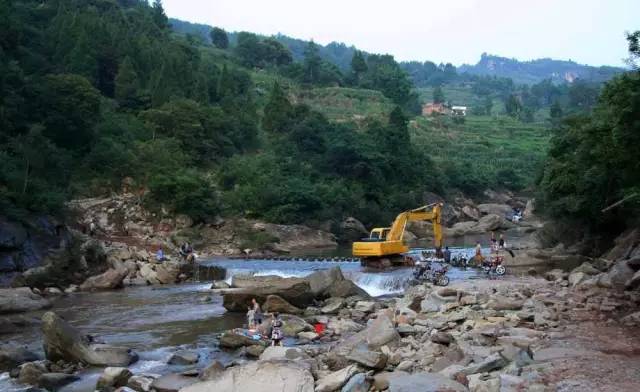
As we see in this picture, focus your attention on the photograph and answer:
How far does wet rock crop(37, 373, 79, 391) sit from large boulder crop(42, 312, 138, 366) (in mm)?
1539

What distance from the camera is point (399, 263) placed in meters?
35.4

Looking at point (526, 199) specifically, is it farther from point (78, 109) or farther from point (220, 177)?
point (78, 109)

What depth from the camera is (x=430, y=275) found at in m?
30.8

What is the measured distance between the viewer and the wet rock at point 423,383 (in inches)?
469

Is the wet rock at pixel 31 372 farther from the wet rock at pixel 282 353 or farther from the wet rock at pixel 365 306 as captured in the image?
the wet rock at pixel 365 306

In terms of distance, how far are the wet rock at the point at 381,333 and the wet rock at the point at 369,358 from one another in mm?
2281

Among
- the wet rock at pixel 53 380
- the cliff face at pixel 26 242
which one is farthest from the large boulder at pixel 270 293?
the cliff face at pixel 26 242

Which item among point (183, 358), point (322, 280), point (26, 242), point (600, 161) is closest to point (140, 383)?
point (183, 358)

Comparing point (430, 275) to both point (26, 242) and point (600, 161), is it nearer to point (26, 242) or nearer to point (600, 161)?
point (600, 161)

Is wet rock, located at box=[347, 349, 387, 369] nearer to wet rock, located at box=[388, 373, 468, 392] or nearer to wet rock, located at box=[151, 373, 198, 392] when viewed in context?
wet rock, located at box=[388, 373, 468, 392]

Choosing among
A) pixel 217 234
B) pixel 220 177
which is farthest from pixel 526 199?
pixel 217 234

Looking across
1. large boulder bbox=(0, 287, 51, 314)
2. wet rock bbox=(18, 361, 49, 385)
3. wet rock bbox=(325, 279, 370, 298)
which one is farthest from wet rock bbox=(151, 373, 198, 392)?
large boulder bbox=(0, 287, 51, 314)

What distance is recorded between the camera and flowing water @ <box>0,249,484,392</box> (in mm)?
19797

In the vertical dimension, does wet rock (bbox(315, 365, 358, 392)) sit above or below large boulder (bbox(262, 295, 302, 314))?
above
